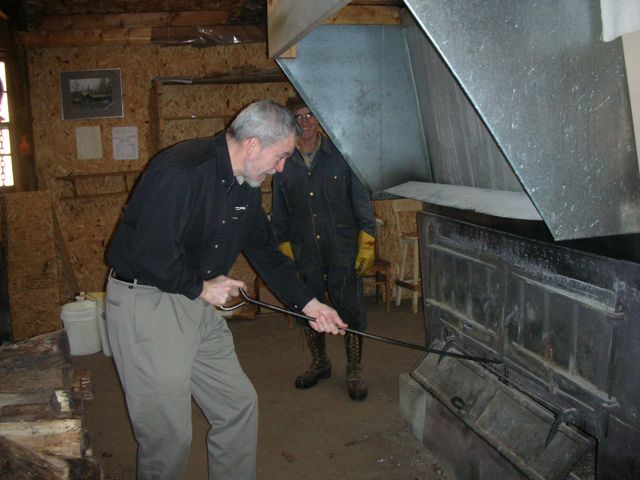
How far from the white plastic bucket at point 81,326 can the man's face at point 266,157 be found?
3.18 metres

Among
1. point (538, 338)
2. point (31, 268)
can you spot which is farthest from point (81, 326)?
point (538, 338)

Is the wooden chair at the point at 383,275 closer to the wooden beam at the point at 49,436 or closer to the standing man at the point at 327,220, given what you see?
the standing man at the point at 327,220

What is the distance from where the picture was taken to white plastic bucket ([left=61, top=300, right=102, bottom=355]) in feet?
16.4

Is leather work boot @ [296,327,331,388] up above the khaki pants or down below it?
below

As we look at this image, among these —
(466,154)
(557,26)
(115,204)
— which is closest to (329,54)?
(466,154)

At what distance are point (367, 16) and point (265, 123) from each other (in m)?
0.82

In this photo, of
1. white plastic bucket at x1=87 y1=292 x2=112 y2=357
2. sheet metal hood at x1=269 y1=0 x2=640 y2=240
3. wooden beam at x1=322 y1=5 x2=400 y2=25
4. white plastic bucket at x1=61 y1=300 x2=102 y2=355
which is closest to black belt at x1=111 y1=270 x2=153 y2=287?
sheet metal hood at x1=269 y1=0 x2=640 y2=240

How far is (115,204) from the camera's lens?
627cm

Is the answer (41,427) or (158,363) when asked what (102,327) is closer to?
(41,427)

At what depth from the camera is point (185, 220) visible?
87.0 inches

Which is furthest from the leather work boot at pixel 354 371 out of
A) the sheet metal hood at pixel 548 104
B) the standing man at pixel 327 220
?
the sheet metal hood at pixel 548 104

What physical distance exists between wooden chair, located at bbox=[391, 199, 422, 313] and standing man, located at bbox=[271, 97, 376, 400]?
1941 millimetres

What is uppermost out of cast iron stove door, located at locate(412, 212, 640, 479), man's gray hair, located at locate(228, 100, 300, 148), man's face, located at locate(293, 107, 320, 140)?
man's face, located at locate(293, 107, 320, 140)

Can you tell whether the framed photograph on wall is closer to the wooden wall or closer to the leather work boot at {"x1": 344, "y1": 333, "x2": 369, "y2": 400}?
the wooden wall
